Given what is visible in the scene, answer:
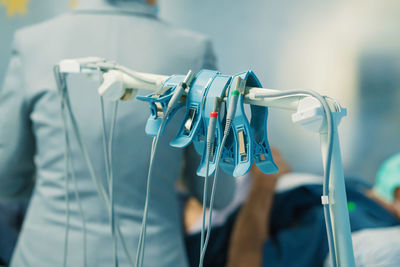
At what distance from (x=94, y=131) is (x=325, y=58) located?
3.48ft

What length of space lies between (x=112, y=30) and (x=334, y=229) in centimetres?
59

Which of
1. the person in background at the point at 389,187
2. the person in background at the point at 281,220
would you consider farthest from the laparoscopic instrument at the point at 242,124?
the person in background at the point at 389,187

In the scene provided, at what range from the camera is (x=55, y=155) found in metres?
0.79

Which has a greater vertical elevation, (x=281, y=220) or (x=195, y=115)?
(x=195, y=115)

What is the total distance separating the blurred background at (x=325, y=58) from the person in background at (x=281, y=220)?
0.67 feet

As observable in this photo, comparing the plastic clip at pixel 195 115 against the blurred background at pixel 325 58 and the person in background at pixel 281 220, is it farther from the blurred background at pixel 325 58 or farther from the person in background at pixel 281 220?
the blurred background at pixel 325 58

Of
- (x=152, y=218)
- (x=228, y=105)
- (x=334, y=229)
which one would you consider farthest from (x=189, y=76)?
(x=152, y=218)

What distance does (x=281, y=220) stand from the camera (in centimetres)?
122

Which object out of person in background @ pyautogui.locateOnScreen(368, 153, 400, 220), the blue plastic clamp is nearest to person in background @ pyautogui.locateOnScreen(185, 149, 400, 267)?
person in background @ pyautogui.locateOnScreen(368, 153, 400, 220)

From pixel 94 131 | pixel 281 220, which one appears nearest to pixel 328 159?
pixel 94 131

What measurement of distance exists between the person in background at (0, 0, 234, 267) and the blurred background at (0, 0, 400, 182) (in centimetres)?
63

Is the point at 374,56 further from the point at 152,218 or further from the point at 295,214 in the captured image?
the point at 152,218

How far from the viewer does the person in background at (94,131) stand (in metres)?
0.76

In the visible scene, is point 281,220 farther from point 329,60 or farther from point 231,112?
point 231,112
